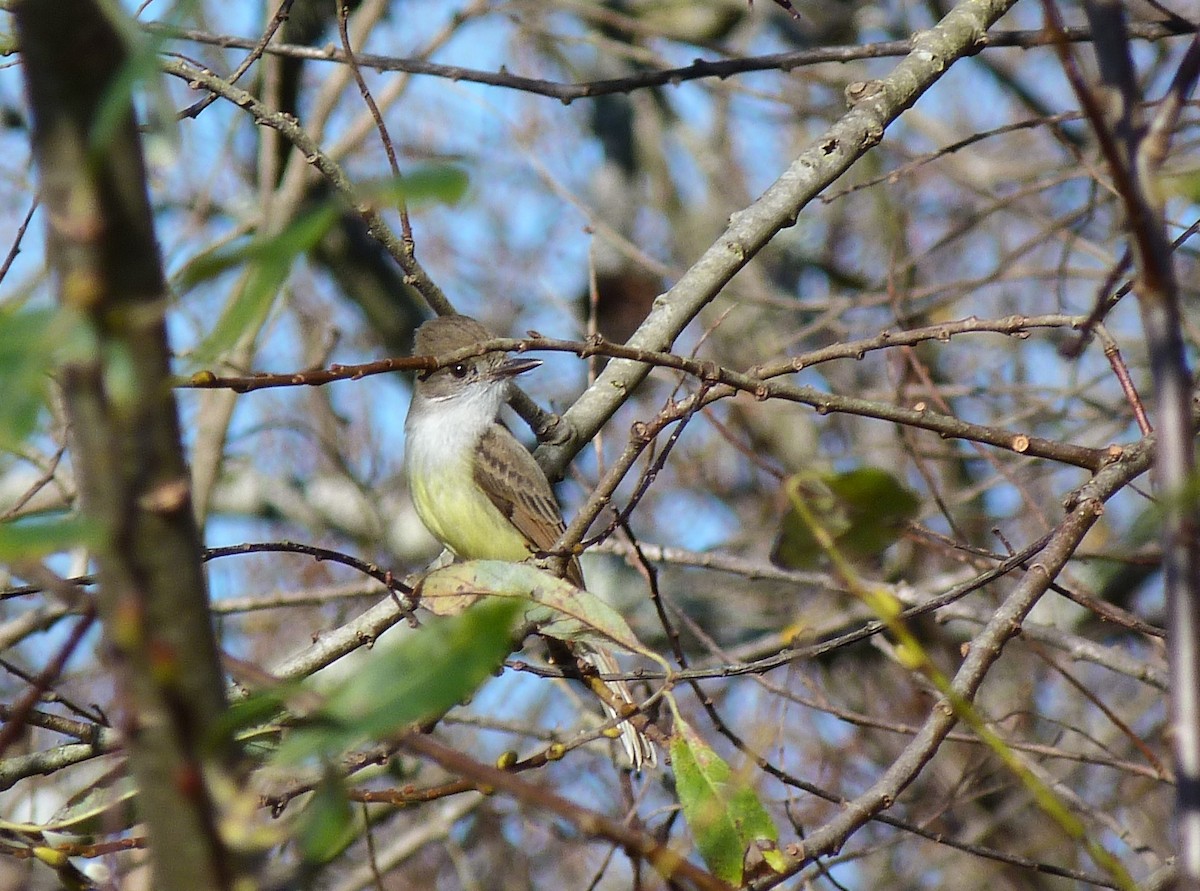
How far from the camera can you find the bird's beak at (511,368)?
6.02 meters

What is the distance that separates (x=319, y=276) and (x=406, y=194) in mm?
12001

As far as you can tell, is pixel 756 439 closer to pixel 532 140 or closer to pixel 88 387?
pixel 532 140

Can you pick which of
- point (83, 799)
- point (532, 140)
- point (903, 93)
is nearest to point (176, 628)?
point (83, 799)

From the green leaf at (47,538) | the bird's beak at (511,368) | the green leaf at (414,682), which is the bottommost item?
the green leaf at (414,682)

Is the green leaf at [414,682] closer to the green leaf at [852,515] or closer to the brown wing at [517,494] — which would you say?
the green leaf at [852,515]

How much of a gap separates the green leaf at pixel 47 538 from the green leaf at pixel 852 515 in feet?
2.91

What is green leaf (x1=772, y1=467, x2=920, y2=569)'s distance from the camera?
1650 millimetres

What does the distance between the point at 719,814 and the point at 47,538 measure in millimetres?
1649

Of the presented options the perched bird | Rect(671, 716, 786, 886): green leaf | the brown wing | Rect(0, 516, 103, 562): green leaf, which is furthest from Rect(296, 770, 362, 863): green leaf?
the brown wing

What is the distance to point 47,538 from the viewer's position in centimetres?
113

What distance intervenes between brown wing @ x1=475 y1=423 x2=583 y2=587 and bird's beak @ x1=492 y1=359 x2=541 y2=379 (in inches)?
13.8

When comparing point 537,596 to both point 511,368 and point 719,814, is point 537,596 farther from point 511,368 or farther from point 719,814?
point 511,368

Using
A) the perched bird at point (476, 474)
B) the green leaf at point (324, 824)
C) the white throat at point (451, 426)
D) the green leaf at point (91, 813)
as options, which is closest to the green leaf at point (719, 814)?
the green leaf at point (324, 824)

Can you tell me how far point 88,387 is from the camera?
3.64ft
